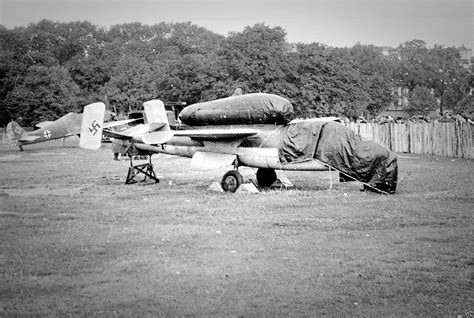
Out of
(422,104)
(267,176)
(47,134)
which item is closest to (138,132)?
(267,176)

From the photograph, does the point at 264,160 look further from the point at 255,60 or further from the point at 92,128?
the point at 255,60

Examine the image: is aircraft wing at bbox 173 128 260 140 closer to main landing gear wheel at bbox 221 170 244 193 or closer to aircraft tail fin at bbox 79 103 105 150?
main landing gear wheel at bbox 221 170 244 193

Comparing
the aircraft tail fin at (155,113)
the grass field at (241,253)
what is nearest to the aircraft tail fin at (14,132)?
the aircraft tail fin at (155,113)

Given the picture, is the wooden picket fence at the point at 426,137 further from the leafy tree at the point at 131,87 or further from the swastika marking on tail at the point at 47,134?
the leafy tree at the point at 131,87

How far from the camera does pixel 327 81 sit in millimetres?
64438

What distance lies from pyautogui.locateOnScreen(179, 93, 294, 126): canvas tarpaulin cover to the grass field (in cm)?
248

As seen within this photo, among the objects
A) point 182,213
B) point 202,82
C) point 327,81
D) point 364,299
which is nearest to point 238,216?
point 182,213

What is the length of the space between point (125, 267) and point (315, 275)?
292cm

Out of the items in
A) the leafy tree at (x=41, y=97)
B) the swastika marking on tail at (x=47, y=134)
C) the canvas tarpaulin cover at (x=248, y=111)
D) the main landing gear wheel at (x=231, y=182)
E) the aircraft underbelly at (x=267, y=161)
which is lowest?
the main landing gear wheel at (x=231, y=182)

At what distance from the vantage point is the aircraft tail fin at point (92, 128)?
2022 centimetres

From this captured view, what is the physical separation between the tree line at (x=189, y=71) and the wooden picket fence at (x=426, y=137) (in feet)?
69.9

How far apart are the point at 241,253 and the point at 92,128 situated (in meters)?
12.4

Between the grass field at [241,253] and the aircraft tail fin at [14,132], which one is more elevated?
the aircraft tail fin at [14,132]

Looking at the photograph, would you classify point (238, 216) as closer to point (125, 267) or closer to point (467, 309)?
point (125, 267)
